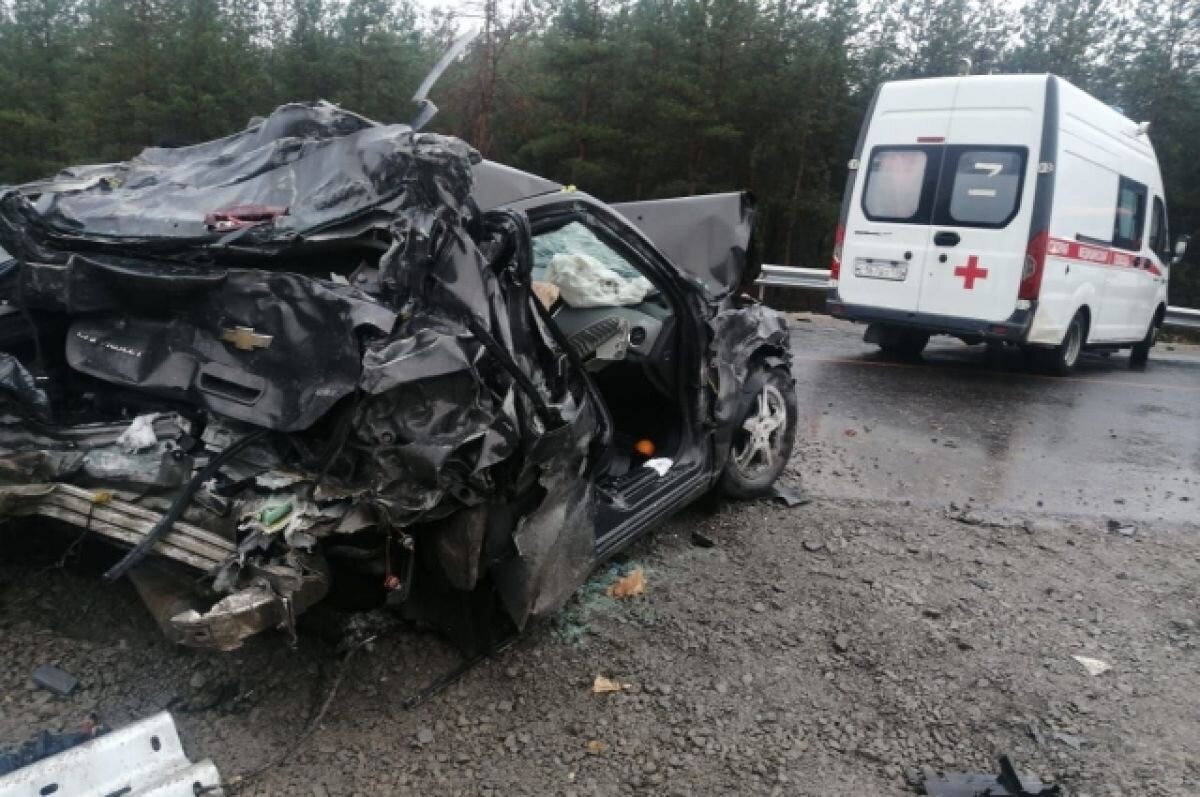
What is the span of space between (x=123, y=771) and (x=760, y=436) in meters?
3.12

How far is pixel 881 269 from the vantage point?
28.7ft

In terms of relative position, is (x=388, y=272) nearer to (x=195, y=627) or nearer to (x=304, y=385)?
(x=304, y=385)

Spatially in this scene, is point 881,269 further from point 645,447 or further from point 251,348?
point 251,348

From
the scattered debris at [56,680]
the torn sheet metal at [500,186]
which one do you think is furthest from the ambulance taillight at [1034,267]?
the scattered debris at [56,680]

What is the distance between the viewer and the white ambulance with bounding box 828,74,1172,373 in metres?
7.82

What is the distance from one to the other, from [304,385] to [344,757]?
1.03 metres

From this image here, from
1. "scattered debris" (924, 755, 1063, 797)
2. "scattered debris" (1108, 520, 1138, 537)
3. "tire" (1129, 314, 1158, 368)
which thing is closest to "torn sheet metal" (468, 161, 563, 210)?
"scattered debris" (924, 755, 1063, 797)

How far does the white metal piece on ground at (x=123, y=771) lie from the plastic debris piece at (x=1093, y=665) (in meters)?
2.85

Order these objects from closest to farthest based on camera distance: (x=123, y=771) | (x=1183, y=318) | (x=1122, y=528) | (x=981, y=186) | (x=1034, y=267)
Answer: (x=123, y=771), (x=1122, y=528), (x=1034, y=267), (x=981, y=186), (x=1183, y=318)

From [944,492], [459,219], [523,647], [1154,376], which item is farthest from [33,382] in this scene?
Answer: [1154,376]

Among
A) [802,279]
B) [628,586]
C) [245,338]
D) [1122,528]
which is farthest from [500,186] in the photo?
[802,279]

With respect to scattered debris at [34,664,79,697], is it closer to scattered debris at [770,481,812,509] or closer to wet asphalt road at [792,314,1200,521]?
scattered debris at [770,481,812,509]

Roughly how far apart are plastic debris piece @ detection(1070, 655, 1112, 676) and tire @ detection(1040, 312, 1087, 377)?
258 inches

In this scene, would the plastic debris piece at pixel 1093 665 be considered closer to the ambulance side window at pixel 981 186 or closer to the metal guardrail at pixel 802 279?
the ambulance side window at pixel 981 186
